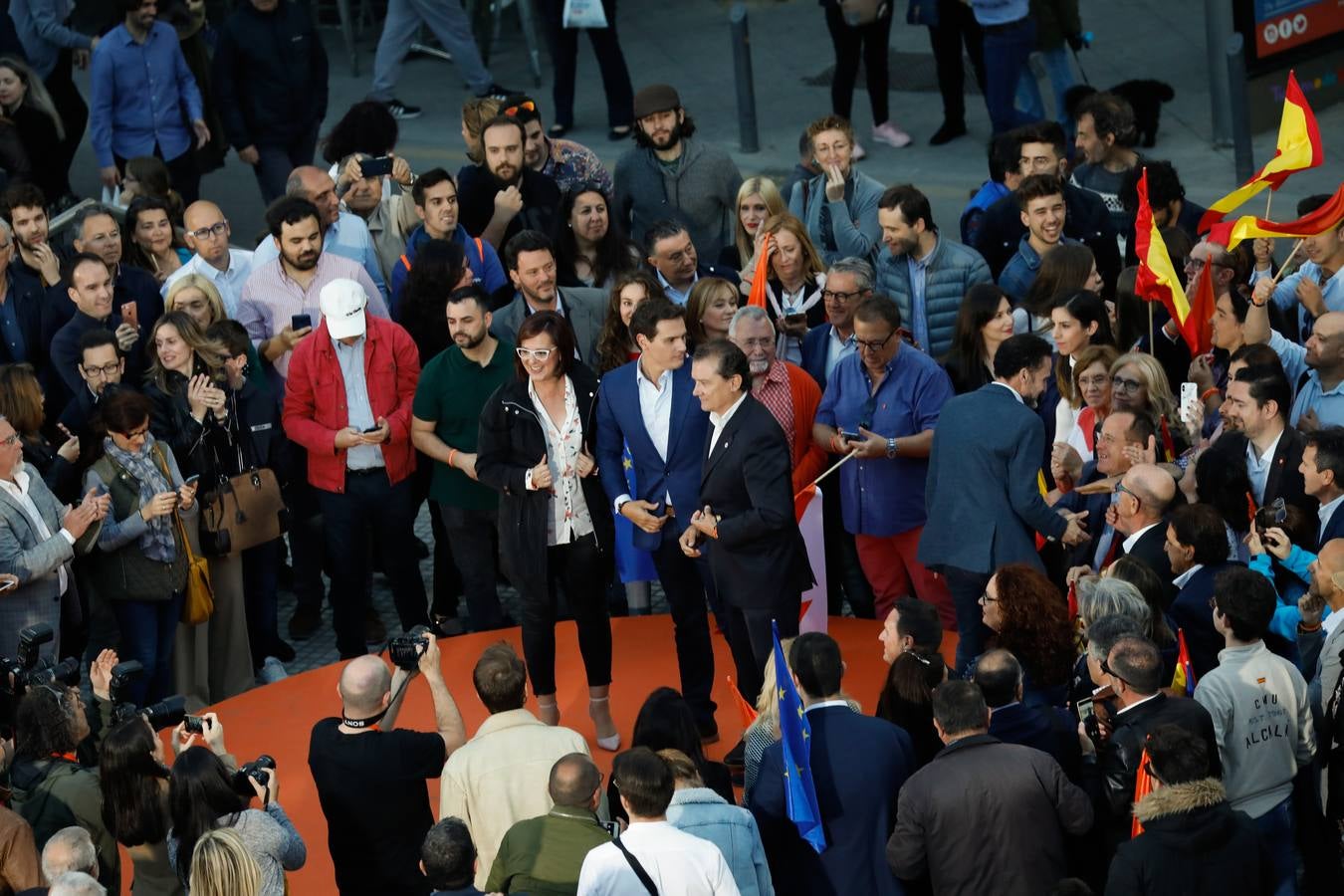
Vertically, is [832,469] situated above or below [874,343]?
below

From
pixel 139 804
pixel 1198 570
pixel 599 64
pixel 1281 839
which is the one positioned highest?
pixel 139 804

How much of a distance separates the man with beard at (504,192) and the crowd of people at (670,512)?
0.02 metres

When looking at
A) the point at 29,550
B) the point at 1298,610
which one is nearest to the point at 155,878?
the point at 29,550

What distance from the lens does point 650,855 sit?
18.1 ft

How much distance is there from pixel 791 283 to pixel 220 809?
4.55m

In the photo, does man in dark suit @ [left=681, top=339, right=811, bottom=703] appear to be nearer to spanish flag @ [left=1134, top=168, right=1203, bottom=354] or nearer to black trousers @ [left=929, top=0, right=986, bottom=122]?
spanish flag @ [left=1134, top=168, right=1203, bottom=354]

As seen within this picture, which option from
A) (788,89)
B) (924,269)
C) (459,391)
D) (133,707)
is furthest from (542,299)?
(788,89)

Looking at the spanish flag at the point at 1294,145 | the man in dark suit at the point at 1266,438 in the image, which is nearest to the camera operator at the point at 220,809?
the man in dark suit at the point at 1266,438

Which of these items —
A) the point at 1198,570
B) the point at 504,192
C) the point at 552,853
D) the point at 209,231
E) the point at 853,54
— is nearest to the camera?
the point at 552,853

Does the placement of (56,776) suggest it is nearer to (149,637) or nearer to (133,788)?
(133,788)

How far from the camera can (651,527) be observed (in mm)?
7879

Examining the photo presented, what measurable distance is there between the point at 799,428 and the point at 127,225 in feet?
12.6

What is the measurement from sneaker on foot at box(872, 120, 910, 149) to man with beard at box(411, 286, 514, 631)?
5980 millimetres

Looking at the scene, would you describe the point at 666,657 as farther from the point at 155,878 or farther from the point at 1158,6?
the point at 1158,6
